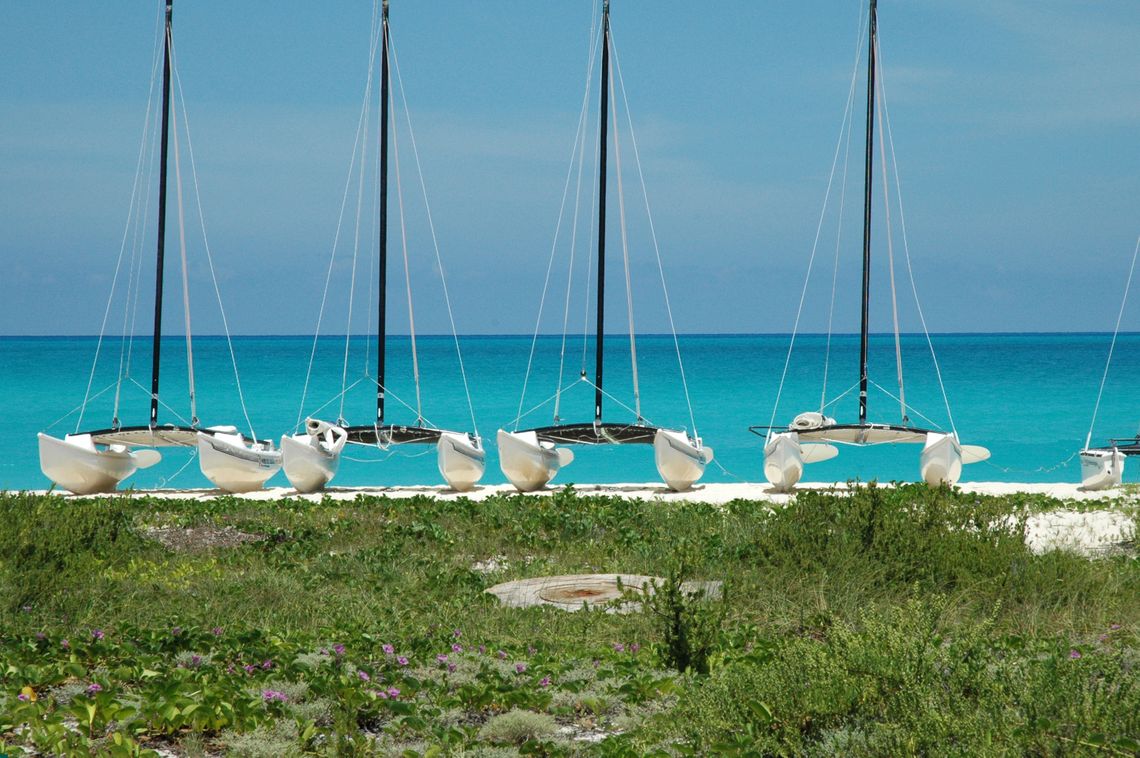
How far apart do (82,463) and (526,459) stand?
7.41 metres

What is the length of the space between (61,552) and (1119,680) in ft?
26.4

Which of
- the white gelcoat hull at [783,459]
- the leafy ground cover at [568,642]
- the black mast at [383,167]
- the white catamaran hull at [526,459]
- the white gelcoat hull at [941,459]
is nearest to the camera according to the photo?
the leafy ground cover at [568,642]

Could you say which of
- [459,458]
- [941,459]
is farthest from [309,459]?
[941,459]

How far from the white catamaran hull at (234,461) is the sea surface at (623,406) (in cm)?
193

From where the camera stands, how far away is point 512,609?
8.91m

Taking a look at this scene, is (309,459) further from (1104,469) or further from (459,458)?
(1104,469)

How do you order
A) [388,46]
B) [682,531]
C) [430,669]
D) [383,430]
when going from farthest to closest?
[388,46]
[383,430]
[682,531]
[430,669]

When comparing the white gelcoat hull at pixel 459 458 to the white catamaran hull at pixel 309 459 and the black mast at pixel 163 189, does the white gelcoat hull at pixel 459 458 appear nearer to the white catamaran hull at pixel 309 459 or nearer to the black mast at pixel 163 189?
the white catamaran hull at pixel 309 459

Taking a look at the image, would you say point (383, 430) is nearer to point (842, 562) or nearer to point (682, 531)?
point (682, 531)

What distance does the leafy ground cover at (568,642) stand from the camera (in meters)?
5.44

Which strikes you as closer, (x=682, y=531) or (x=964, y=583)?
(x=964, y=583)

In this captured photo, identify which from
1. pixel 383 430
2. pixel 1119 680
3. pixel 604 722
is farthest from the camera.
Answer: pixel 383 430

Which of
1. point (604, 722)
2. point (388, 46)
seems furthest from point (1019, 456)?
point (604, 722)

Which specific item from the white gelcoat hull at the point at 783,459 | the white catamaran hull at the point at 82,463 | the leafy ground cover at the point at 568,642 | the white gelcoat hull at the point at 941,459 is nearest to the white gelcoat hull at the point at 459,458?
the white gelcoat hull at the point at 783,459
